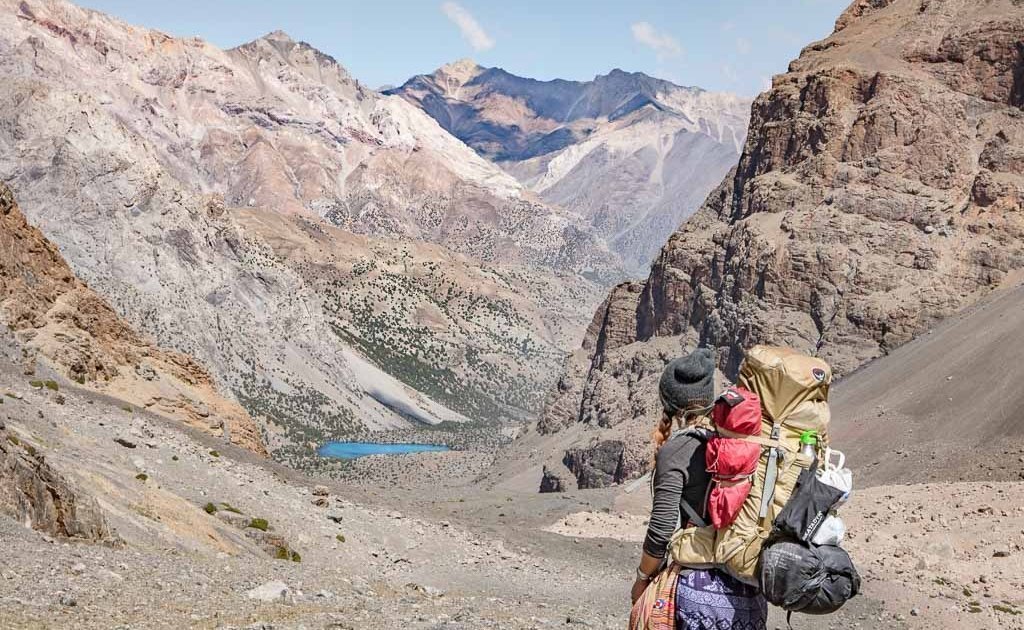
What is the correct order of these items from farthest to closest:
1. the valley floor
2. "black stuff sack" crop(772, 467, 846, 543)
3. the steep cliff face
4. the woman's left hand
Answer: the steep cliff face < the valley floor < the woman's left hand < "black stuff sack" crop(772, 467, 846, 543)

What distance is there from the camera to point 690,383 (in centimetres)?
642

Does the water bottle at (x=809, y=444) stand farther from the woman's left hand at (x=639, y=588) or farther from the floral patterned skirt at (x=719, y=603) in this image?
the woman's left hand at (x=639, y=588)

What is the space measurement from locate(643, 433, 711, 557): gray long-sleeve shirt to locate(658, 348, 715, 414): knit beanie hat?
308 mm

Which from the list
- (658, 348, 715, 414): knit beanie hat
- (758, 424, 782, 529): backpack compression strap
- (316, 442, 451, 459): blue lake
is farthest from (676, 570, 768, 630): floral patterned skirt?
(316, 442, 451, 459): blue lake

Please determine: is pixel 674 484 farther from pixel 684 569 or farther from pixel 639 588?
pixel 639 588

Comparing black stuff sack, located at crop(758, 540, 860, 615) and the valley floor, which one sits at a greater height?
black stuff sack, located at crop(758, 540, 860, 615)

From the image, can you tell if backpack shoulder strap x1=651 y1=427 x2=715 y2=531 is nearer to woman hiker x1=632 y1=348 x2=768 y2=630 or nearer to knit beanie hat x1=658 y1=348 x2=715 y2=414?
woman hiker x1=632 y1=348 x2=768 y2=630

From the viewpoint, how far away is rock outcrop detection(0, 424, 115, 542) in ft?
44.2

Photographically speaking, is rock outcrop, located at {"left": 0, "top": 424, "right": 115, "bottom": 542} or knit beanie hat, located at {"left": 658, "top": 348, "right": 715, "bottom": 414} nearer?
knit beanie hat, located at {"left": 658, "top": 348, "right": 715, "bottom": 414}

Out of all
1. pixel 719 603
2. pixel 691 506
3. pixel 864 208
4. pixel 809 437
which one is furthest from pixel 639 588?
pixel 864 208

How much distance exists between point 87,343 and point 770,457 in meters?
29.7

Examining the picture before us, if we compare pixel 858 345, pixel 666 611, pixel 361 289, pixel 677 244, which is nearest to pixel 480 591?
pixel 666 611

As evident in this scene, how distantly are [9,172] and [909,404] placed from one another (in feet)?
329

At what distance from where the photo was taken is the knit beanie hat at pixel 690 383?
6.39 m
